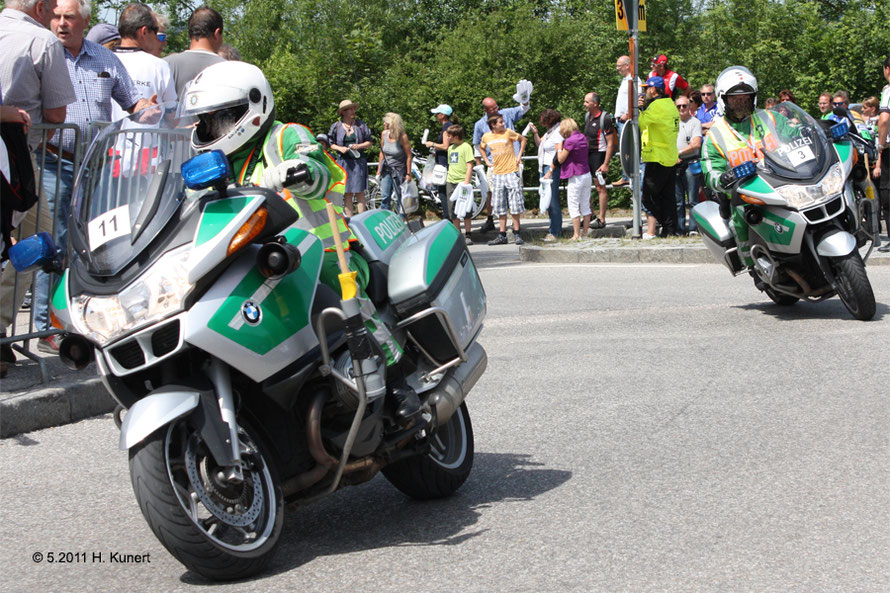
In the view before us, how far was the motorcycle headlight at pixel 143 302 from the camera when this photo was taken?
401 cm

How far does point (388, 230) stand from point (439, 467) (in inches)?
38.2

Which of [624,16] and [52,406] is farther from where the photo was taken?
[624,16]

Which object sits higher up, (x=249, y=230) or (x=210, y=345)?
(x=249, y=230)

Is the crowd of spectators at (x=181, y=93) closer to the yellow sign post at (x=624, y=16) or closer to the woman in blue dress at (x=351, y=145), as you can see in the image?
the woman in blue dress at (x=351, y=145)

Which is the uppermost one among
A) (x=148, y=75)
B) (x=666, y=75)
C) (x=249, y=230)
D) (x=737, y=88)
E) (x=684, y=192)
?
(x=148, y=75)

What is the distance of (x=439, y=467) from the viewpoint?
16.8 feet

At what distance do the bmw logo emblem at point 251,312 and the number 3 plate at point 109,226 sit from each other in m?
0.45

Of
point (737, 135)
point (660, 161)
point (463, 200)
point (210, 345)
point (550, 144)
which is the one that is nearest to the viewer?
point (210, 345)

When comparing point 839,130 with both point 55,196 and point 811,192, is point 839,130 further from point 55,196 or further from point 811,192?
point 55,196

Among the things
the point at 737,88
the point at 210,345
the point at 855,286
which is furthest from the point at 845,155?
the point at 210,345

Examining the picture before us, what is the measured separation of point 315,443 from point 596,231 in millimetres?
14193

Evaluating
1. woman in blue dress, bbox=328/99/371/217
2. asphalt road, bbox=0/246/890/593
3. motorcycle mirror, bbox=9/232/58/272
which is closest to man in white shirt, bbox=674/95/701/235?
woman in blue dress, bbox=328/99/371/217

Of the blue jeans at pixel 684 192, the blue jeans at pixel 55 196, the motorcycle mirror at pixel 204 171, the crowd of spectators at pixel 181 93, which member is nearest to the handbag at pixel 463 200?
the crowd of spectators at pixel 181 93

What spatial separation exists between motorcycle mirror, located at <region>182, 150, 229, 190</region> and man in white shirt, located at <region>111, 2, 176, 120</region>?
194 inches
